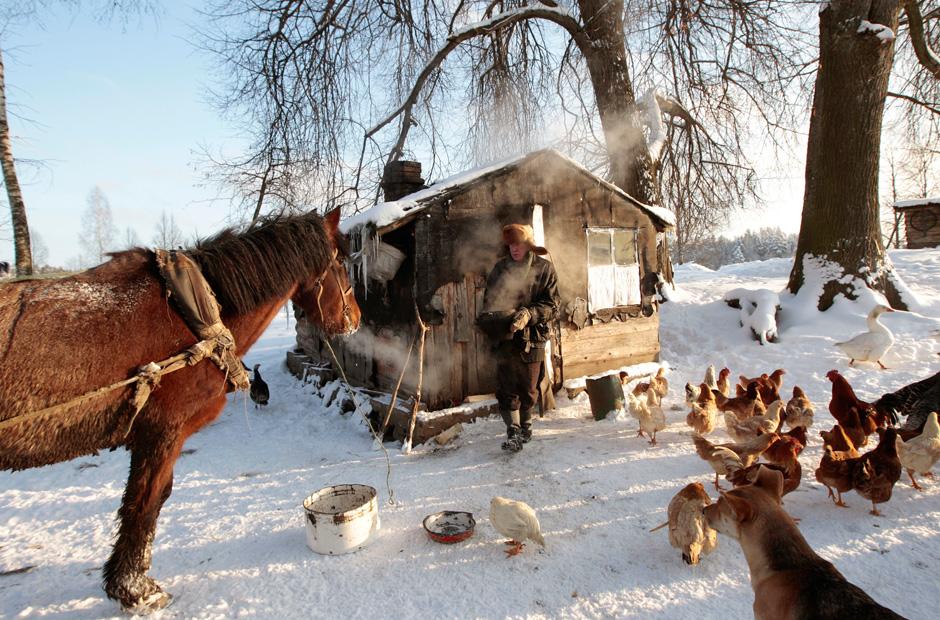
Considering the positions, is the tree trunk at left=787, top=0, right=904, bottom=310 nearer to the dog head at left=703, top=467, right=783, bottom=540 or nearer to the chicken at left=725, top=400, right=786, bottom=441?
the chicken at left=725, top=400, right=786, bottom=441

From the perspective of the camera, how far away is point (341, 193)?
10414 mm

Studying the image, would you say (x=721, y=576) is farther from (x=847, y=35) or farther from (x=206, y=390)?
(x=847, y=35)

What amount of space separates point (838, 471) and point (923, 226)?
69.1 ft

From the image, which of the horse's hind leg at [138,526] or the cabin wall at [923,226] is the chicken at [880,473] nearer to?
the horse's hind leg at [138,526]

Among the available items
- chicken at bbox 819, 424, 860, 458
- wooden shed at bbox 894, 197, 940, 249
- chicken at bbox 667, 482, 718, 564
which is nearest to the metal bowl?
chicken at bbox 667, 482, 718, 564

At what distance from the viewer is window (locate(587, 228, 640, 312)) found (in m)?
7.11

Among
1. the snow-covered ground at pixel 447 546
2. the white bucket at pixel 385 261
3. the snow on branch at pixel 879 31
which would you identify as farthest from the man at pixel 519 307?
the snow on branch at pixel 879 31

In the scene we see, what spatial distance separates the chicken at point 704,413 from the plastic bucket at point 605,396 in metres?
1.16

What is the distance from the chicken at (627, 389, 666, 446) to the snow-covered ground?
19cm

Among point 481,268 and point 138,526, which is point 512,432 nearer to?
point 481,268

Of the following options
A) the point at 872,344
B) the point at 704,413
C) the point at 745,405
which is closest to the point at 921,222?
the point at 872,344

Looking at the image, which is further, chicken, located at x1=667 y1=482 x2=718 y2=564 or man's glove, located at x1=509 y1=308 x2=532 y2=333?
man's glove, located at x1=509 y1=308 x2=532 y2=333

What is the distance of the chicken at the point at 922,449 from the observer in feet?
11.3

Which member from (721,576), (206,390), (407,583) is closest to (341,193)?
(206,390)
